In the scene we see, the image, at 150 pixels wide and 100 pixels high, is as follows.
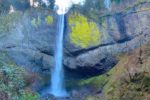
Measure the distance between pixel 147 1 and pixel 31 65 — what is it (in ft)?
32.0

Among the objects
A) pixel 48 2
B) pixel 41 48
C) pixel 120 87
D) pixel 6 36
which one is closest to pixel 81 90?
pixel 41 48

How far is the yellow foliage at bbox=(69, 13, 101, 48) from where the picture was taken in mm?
26625

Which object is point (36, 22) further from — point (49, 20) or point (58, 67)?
point (58, 67)

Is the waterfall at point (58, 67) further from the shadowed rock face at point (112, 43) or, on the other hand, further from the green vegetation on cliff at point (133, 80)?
the green vegetation on cliff at point (133, 80)

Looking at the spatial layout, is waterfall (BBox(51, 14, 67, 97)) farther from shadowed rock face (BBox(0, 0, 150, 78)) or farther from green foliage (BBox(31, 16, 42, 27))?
green foliage (BBox(31, 16, 42, 27))

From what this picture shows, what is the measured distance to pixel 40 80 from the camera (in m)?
26.3

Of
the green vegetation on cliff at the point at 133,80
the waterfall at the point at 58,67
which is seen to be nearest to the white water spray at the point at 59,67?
the waterfall at the point at 58,67

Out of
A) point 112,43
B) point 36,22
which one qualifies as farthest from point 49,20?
point 112,43

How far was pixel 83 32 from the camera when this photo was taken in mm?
26984

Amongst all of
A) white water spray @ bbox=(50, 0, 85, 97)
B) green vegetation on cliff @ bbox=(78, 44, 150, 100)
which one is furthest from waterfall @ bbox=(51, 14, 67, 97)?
green vegetation on cliff @ bbox=(78, 44, 150, 100)

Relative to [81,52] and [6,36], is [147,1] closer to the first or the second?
[81,52]

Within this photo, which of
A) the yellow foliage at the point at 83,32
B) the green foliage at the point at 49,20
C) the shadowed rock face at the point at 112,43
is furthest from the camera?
the green foliage at the point at 49,20

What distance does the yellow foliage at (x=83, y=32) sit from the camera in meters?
26.6

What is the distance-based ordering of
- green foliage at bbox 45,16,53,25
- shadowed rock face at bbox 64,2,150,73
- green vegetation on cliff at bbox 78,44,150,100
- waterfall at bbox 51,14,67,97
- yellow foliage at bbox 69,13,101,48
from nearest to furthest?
1. green vegetation on cliff at bbox 78,44,150,100
2. shadowed rock face at bbox 64,2,150,73
3. yellow foliage at bbox 69,13,101,48
4. waterfall at bbox 51,14,67,97
5. green foliage at bbox 45,16,53,25
